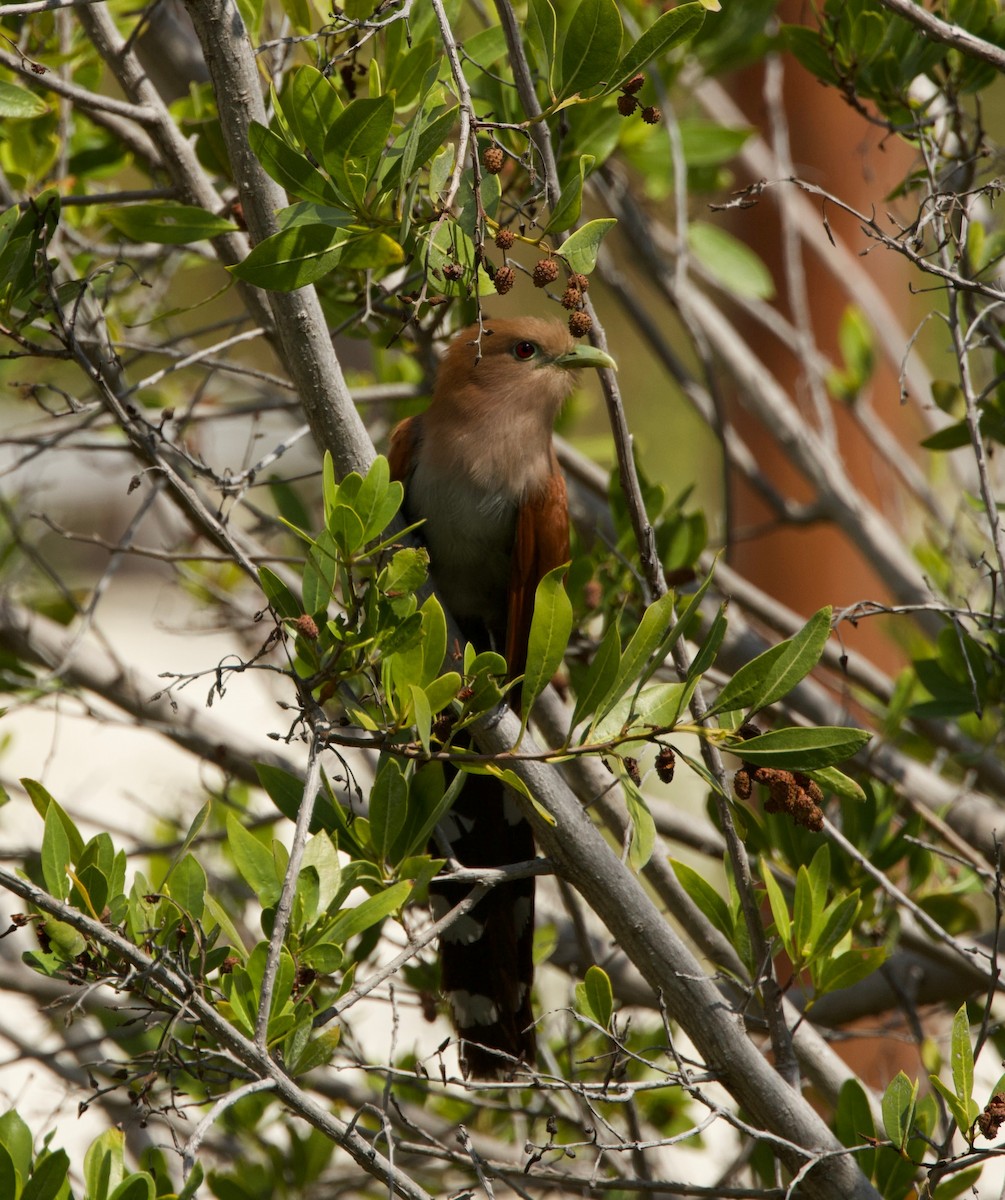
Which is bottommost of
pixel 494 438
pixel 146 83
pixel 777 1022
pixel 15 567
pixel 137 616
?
pixel 777 1022

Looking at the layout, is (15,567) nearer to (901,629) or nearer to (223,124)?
(223,124)

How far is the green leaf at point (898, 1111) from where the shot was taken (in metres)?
2.04

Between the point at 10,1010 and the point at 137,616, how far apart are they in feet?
21.7

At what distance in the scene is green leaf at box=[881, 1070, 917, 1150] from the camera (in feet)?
6.69

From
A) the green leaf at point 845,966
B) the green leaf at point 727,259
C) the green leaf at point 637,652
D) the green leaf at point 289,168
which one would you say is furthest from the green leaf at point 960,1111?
the green leaf at point 727,259

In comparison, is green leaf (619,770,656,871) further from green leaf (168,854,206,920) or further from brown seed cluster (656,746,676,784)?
green leaf (168,854,206,920)

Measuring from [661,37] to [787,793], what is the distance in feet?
3.86

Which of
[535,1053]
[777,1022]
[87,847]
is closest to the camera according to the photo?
[87,847]

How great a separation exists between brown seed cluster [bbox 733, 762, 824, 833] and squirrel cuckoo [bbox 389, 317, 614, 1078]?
44.7 inches

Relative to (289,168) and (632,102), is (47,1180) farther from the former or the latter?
(632,102)

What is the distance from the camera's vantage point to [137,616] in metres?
13.6

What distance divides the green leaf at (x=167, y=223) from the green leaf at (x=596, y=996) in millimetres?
1509

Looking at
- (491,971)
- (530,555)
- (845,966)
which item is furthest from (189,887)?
(530,555)

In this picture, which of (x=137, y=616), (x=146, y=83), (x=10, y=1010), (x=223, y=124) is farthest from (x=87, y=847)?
(x=137, y=616)
